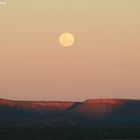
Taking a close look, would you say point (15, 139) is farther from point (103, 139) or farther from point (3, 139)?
point (103, 139)

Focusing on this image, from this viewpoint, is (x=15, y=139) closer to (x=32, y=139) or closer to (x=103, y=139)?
(x=32, y=139)

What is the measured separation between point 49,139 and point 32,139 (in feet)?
8.80

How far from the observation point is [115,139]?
95188 mm

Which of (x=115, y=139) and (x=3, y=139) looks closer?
(x=3, y=139)

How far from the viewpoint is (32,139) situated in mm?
93625

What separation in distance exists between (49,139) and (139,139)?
47.4 feet

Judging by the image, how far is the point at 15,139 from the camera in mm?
91625

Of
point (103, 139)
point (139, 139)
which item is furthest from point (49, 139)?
point (139, 139)

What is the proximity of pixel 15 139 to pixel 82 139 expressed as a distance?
34.6 feet

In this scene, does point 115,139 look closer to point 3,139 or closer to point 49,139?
point 49,139

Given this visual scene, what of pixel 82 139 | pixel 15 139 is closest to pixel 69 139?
pixel 82 139

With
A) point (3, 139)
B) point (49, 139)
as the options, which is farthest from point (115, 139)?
point (3, 139)

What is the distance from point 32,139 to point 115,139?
13313 millimetres

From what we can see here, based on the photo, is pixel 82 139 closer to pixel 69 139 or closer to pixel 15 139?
pixel 69 139
